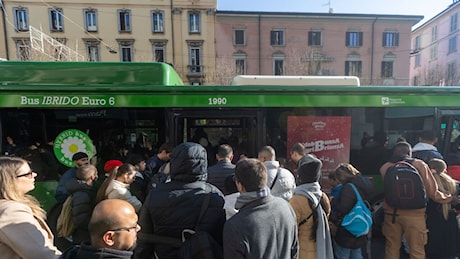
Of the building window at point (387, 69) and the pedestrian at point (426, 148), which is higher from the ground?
the building window at point (387, 69)

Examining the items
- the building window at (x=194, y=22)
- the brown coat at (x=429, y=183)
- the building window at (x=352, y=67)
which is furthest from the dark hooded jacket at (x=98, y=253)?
the building window at (x=352, y=67)

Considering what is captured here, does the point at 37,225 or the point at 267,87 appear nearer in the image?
the point at 37,225

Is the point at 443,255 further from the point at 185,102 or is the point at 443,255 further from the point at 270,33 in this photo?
the point at 270,33

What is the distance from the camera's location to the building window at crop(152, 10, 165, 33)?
26094 millimetres

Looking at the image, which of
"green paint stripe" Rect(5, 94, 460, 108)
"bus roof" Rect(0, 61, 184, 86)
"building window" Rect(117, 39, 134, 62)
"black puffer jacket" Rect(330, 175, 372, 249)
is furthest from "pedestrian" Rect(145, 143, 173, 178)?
"building window" Rect(117, 39, 134, 62)

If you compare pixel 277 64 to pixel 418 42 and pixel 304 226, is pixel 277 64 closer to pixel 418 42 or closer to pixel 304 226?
pixel 304 226

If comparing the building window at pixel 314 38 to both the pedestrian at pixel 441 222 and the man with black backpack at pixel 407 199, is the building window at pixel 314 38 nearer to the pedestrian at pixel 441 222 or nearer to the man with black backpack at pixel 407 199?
the pedestrian at pixel 441 222

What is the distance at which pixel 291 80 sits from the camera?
4488 mm

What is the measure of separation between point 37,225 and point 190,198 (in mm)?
1071

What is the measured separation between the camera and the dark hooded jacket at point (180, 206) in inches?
70.0

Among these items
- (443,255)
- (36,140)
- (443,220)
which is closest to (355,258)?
(443,220)

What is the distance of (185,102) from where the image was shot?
3.85m

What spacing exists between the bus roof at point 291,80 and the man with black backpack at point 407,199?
1.73m

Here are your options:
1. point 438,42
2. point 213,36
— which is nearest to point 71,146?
point 213,36
